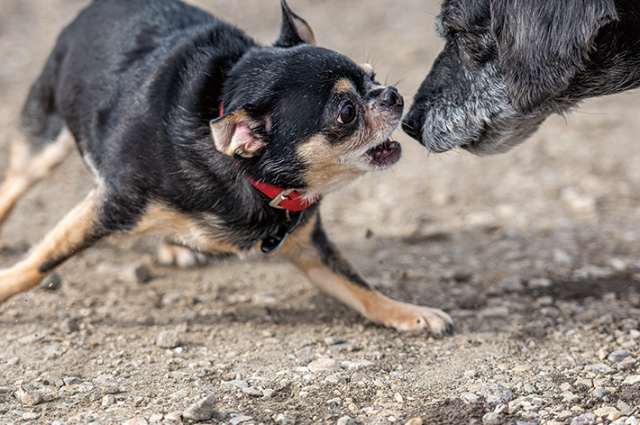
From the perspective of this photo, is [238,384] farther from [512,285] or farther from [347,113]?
[512,285]

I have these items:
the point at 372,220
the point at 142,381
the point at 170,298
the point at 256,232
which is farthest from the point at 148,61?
the point at 372,220

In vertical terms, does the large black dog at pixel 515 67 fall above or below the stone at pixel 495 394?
above

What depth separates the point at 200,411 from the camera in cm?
291

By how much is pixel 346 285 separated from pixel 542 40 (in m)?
1.82

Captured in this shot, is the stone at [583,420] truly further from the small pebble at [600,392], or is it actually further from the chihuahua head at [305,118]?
the chihuahua head at [305,118]

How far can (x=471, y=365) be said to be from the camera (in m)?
3.51

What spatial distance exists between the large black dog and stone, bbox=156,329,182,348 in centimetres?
186

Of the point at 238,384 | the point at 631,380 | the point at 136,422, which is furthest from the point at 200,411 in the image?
the point at 631,380

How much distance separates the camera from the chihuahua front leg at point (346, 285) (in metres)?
3.96

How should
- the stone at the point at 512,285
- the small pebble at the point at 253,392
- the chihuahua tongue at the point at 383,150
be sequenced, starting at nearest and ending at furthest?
the small pebble at the point at 253,392 < the chihuahua tongue at the point at 383,150 < the stone at the point at 512,285

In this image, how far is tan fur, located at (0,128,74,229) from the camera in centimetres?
482

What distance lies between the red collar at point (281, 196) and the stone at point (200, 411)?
114 centimetres

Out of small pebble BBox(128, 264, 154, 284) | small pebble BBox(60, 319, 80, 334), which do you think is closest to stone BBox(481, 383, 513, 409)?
small pebble BBox(60, 319, 80, 334)

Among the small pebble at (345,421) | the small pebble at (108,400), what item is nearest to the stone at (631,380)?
the small pebble at (345,421)
